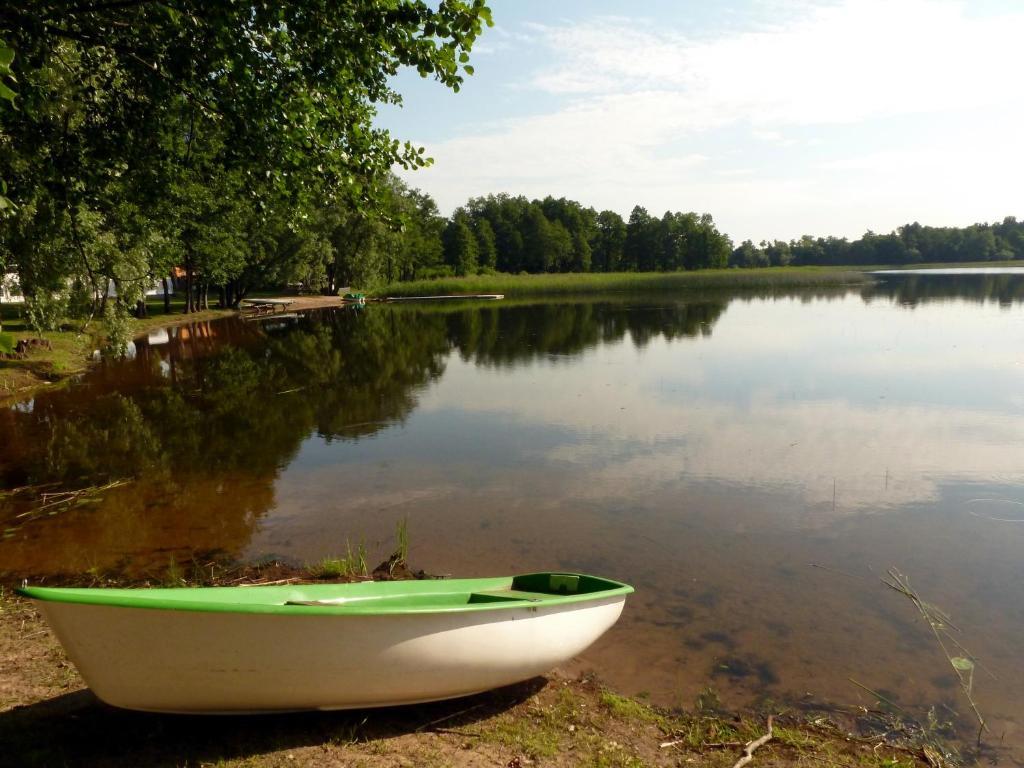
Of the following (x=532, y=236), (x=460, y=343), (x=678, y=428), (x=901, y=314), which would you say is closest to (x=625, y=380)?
(x=678, y=428)

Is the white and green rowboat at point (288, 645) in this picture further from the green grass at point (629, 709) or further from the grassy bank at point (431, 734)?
the green grass at point (629, 709)

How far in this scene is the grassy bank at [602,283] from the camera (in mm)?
72938

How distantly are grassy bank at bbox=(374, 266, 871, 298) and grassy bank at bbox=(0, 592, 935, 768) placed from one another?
66.4 meters

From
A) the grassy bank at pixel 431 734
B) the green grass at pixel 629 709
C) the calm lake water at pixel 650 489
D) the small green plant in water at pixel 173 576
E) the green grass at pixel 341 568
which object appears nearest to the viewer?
the grassy bank at pixel 431 734

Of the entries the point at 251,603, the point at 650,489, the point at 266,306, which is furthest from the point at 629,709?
the point at 266,306

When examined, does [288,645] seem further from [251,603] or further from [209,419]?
[209,419]

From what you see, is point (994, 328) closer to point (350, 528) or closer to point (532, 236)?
point (350, 528)

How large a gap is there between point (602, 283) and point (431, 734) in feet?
263

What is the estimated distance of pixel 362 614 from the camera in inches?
166

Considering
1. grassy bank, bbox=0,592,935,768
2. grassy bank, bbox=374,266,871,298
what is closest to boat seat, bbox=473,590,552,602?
grassy bank, bbox=0,592,935,768

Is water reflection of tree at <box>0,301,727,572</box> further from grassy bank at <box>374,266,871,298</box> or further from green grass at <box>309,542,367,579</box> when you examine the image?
grassy bank at <box>374,266,871,298</box>

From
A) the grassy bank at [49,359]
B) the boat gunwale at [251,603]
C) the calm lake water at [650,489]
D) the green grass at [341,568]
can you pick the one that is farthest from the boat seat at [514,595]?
the grassy bank at [49,359]

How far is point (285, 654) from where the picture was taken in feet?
13.7

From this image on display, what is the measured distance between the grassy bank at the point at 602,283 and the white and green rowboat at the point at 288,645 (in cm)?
6657
